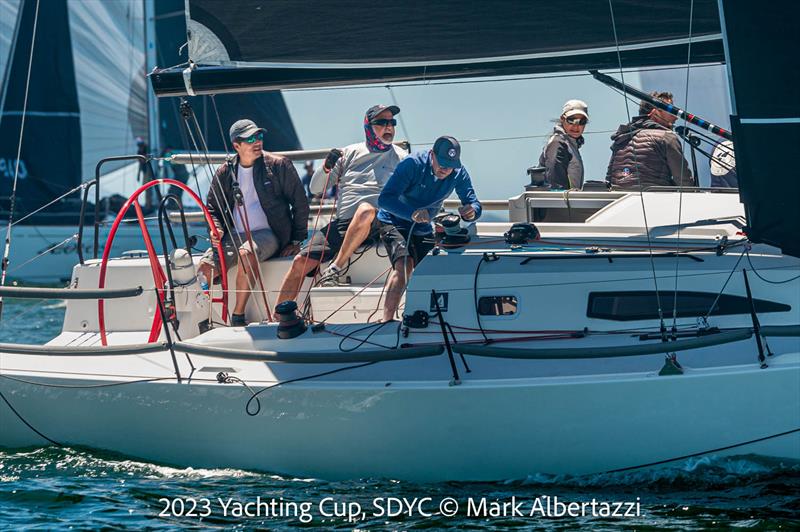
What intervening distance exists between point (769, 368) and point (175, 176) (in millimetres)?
20595

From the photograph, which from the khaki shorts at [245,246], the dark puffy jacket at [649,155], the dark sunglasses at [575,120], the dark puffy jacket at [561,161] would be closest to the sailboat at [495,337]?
the khaki shorts at [245,246]

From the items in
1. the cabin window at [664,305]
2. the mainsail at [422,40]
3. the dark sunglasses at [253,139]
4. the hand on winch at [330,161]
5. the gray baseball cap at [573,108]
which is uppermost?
the mainsail at [422,40]

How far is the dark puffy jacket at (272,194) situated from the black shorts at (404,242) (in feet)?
2.65

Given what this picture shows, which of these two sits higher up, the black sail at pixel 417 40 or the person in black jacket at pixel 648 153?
the black sail at pixel 417 40

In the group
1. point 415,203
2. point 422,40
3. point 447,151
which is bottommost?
point 415,203

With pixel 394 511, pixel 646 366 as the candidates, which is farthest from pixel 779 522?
pixel 394 511

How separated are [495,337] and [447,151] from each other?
3.52 feet

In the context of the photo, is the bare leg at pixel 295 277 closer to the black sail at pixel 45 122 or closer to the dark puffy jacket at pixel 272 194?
the dark puffy jacket at pixel 272 194

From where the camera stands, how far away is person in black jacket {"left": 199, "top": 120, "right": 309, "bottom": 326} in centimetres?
698

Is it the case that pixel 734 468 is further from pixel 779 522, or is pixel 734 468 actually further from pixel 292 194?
pixel 292 194

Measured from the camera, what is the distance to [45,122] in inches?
901

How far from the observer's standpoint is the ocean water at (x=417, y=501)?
5.13 meters

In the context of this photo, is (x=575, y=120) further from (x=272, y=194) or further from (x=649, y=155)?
(x=272, y=194)

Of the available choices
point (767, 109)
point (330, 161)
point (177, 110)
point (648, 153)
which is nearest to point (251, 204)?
point (330, 161)
